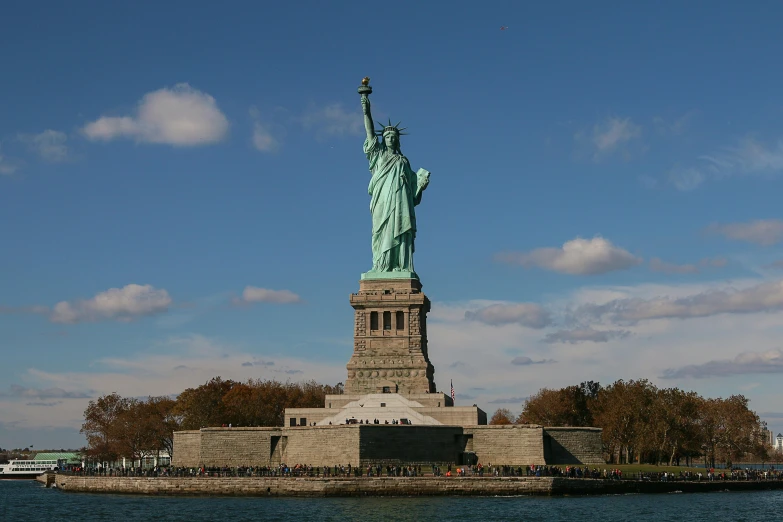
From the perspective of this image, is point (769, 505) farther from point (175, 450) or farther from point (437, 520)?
point (175, 450)

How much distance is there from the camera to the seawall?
56094 millimetres

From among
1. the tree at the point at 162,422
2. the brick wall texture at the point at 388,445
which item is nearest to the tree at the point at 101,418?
the tree at the point at 162,422

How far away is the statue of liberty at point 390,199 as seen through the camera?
249 feet

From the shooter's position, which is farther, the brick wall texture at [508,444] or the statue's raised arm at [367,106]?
the statue's raised arm at [367,106]

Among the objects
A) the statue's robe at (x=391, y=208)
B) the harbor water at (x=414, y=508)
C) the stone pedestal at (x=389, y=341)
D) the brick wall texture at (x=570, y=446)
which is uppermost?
the statue's robe at (x=391, y=208)

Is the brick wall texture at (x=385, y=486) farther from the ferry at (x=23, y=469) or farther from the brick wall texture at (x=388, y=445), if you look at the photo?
the ferry at (x=23, y=469)

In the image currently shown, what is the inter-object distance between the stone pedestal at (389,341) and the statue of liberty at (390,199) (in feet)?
6.05

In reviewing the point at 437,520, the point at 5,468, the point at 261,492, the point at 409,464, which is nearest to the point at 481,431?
the point at 409,464

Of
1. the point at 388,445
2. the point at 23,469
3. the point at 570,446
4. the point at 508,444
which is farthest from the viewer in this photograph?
the point at 23,469

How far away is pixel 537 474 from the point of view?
2281 inches

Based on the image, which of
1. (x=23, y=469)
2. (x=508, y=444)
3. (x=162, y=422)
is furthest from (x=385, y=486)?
(x=23, y=469)

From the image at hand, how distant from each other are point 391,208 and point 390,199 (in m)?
0.70

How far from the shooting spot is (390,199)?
7644cm

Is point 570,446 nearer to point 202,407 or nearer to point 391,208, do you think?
point 391,208
